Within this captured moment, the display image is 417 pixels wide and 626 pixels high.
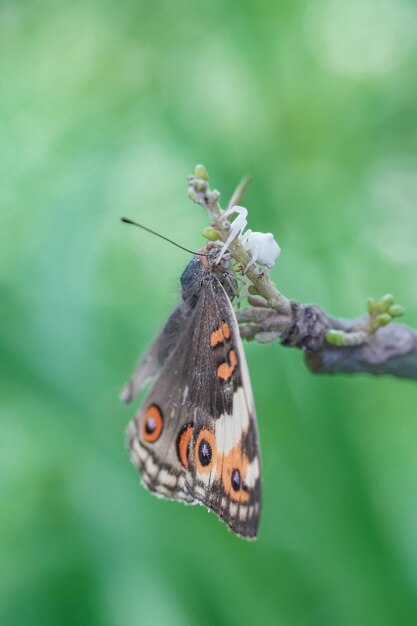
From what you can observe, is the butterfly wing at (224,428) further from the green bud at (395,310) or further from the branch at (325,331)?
the green bud at (395,310)

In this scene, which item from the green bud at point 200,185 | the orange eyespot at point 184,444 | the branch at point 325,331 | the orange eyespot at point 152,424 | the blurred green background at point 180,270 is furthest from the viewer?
the blurred green background at point 180,270

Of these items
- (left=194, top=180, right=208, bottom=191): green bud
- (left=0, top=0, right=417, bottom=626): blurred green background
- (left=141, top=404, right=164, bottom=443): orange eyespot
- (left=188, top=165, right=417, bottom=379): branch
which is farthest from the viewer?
(left=0, top=0, right=417, bottom=626): blurred green background

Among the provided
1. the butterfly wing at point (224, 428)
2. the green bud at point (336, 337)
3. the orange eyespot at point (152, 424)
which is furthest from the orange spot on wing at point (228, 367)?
the orange eyespot at point (152, 424)

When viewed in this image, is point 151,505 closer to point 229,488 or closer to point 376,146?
point 229,488

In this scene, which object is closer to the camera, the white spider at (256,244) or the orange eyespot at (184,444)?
the white spider at (256,244)

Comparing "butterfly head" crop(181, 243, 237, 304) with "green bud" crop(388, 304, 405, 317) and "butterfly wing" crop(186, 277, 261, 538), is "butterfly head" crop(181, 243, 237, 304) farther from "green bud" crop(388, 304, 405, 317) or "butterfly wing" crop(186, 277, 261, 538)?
"green bud" crop(388, 304, 405, 317)

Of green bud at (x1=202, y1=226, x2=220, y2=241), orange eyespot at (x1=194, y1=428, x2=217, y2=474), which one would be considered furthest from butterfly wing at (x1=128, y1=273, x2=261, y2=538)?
green bud at (x1=202, y1=226, x2=220, y2=241)
